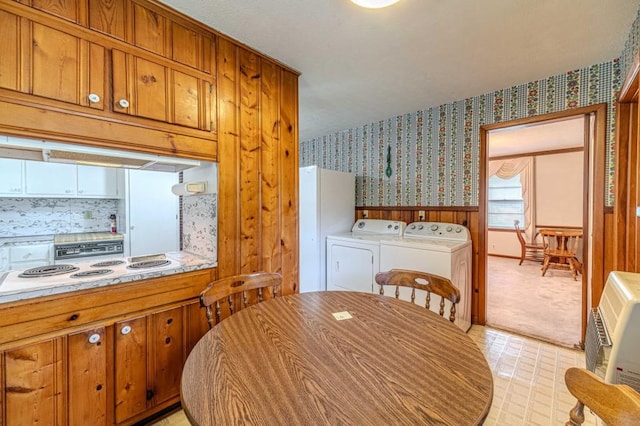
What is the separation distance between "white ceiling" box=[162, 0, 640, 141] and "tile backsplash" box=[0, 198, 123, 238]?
292 cm

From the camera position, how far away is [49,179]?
300 centimetres

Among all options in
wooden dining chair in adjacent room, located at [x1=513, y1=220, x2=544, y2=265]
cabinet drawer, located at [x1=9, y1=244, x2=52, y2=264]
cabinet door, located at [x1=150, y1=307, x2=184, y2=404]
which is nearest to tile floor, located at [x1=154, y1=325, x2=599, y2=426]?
cabinet door, located at [x1=150, y1=307, x2=184, y2=404]

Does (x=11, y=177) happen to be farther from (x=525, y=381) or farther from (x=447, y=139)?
(x=525, y=381)

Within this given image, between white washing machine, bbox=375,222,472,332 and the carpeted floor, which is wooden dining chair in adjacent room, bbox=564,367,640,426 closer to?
white washing machine, bbox=375,222,472,332

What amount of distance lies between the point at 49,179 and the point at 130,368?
9.01 feet

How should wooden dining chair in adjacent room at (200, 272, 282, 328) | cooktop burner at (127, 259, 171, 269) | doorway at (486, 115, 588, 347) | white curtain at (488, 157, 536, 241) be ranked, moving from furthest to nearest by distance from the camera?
1. white curtain at (488, 157, 536, 241)
2. doorway at (486, 115, 588, 347)
3. cooktop burner at (127, 259, 171, 269)
4. wooden dining chair in adjacent room at (200, 272, 282, 328)

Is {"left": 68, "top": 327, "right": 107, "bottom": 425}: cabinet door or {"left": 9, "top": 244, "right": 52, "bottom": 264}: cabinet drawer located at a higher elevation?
{"left": 9, "top": 244, "right": 52, "bottom": 264}: cabinet drawer

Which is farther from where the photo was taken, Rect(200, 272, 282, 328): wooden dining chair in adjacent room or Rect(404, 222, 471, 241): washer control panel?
Rect(404, 222, 471, 241): washer control panel

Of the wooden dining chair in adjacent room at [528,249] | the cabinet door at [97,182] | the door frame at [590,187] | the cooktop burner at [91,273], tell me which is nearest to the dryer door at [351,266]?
the door frame at [590,187]

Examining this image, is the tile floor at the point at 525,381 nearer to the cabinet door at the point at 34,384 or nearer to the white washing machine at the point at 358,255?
the cabinet door at the point at 34,384

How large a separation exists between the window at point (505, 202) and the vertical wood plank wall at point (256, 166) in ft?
19.8

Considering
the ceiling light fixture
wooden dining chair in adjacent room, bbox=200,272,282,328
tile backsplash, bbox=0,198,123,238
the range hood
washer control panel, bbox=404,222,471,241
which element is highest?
the ceiling light fixture

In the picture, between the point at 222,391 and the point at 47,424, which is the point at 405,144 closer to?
the point at 222,391

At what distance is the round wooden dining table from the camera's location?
68cm
